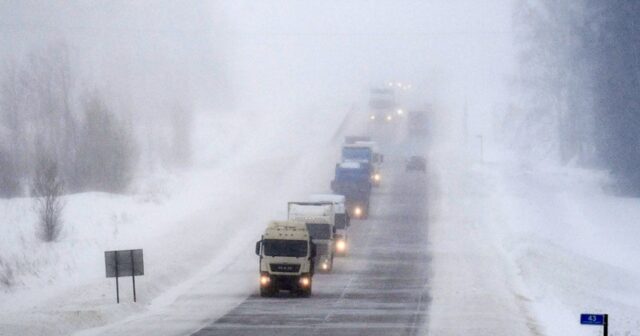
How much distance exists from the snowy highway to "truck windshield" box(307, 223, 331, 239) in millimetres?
1883

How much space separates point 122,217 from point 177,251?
919 cm

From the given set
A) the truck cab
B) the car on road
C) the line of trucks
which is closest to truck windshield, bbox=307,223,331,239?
the line of trucks

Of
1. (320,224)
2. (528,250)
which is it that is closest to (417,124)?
(528,250)

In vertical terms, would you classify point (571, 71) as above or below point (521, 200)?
above

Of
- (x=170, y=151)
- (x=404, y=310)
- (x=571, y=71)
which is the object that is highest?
(x=571, y=71)

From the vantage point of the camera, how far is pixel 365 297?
3741 centimetres

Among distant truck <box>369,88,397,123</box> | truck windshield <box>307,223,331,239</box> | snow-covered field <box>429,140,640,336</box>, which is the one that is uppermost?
distant truck <box>369,88,397,123</box>

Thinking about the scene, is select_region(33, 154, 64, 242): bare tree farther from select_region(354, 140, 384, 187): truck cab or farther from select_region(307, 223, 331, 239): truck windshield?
select_region(354, 140, 384, 187): truck cab

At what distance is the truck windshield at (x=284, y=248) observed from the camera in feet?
121

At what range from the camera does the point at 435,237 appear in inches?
2227

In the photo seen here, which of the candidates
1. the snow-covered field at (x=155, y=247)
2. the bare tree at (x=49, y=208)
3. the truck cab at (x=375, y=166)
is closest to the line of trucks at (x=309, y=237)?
the snow-covered field at (x=155, y=247)

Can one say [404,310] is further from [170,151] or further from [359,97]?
[359,97]

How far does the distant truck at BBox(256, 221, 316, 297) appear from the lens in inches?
1453

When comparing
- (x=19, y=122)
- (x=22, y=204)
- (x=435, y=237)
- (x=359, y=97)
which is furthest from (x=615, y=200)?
(x=359, y=97)
